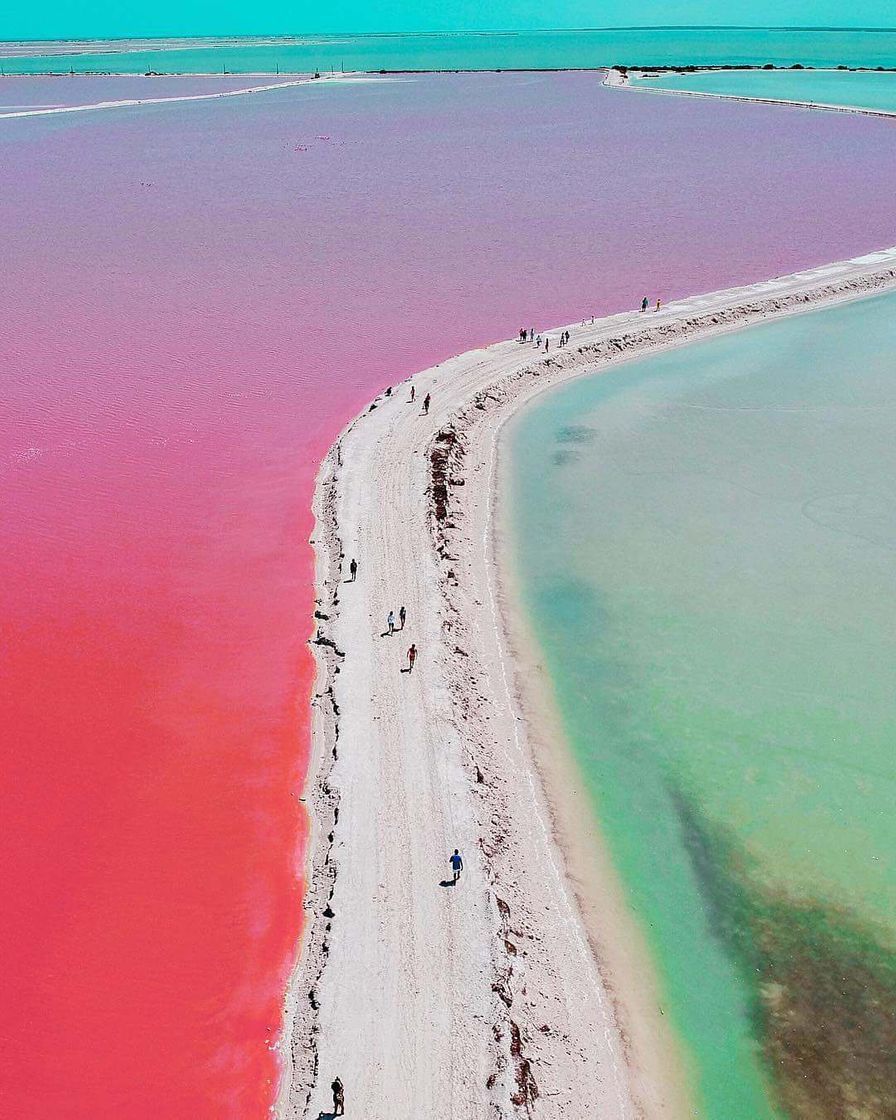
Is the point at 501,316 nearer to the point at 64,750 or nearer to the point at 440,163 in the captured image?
the point at 64,750

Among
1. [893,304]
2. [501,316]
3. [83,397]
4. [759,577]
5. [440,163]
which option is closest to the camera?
[759,577]

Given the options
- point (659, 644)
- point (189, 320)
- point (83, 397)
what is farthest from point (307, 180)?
point (659, 644)

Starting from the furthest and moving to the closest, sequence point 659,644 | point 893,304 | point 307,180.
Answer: point 307,180
point 893,304
point 659,644

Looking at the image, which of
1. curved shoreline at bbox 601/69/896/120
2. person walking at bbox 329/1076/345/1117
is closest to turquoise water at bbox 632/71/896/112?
curved shoreline at bbox 601/69/896/120

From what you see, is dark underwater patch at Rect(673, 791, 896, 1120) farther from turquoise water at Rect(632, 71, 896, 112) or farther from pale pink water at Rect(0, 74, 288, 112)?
pale pink water at Rect(0, 74, 288, 112)

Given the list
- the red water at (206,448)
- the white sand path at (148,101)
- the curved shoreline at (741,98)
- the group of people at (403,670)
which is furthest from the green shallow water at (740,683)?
the white sand path at (148,101)

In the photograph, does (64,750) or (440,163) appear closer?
(64,750)
